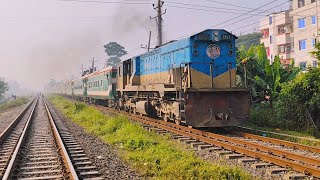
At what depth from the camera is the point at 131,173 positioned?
21.8 ft

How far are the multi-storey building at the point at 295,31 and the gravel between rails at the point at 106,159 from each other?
2064 centimetres

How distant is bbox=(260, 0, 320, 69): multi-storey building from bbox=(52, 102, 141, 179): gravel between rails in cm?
2064

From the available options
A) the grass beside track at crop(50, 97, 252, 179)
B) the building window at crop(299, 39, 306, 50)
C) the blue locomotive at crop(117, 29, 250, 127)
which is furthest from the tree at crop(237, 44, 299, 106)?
the building window at crop(299, 39, 306, 50)

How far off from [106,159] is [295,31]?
34494mm

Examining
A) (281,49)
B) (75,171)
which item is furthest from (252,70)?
(281,49)

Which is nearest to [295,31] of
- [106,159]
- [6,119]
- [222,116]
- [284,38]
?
[284,38]

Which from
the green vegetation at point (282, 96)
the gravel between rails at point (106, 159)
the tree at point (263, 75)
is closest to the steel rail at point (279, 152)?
the gravel between rails at point (106, 159)

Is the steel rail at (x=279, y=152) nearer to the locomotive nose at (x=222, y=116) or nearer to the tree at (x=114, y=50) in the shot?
the locomotive nose at (x=222, y=116)

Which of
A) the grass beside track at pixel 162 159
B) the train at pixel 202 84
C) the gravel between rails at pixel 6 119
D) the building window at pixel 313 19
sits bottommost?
the gravel between rails at pixel 6 119

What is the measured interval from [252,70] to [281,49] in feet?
97.6

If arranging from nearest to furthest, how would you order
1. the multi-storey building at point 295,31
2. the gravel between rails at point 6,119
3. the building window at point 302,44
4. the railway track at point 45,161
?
the railway track at point 45,161 → the gravel between rails at point 6,119 → the multi-storey building at point 295,31 → the building window at point 302,44

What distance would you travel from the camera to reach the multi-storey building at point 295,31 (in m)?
33.9

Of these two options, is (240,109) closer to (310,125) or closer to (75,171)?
(310,125)

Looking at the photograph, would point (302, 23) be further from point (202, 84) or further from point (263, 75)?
point (202, 84)
